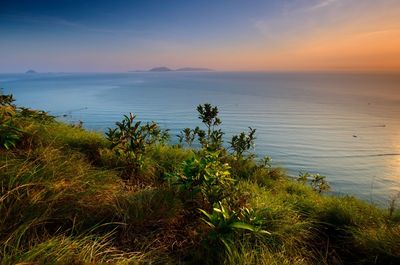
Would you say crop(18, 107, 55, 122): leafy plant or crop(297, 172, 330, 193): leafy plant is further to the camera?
crop(297, 172, 330, 193): leafy plant

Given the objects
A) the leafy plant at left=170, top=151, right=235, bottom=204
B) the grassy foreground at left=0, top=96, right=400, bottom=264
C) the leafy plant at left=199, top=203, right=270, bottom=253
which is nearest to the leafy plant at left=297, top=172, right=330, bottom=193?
the grassy foreground at left=0, top=96, right=400, bottom=264

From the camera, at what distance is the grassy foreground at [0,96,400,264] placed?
2.70 metres

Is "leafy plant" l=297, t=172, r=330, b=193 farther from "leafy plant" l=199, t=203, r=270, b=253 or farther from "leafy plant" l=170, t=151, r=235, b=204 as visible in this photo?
"leafy plant" l=199, t=203, r=270, b=253

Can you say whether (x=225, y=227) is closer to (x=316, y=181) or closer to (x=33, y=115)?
(x=33, y=115)

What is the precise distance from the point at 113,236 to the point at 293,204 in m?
2.98

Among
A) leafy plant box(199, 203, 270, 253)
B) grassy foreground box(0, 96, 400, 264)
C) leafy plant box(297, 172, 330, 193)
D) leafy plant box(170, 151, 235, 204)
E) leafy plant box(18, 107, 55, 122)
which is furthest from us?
leafy plant box(297, 172, 330, 193)

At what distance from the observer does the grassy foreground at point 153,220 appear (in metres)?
2.70

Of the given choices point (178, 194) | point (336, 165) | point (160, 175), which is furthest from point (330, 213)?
point (336, 165)

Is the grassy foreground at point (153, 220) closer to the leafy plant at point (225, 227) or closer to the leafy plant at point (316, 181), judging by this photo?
the leafy plant at point (225, 227)

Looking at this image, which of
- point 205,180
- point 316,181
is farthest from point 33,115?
point 316,181

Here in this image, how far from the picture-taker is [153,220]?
3383mm

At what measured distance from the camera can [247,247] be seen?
2.94 m

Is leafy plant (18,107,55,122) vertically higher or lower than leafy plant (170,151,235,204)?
higher

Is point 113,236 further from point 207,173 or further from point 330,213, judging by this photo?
point 330,213
